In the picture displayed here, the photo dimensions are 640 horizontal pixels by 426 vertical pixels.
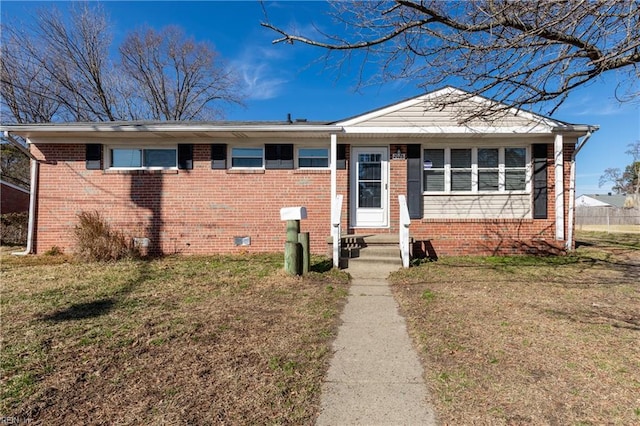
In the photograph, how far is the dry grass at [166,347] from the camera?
2.27 meters

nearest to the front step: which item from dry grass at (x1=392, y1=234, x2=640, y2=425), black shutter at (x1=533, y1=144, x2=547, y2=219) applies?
dry grass at (x1=392, y1=234, x2=640, y2=425)

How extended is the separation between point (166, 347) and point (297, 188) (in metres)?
5.63

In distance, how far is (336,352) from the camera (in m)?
3.21

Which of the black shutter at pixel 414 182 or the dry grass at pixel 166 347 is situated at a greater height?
the black shutter at pixel 414 182

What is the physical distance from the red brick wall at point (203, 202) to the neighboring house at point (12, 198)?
1299cm

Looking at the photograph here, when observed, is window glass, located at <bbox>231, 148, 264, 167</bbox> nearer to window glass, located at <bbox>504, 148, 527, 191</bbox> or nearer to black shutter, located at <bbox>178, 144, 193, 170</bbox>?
black shutter, located at <bbox>178, 144, 193, 170</bbox>

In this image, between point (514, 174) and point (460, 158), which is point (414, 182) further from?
point (514, 174)

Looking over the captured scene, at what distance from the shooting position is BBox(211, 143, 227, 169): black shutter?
329 inches

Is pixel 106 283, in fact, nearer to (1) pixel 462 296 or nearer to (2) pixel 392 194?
(1) pixel 462 296

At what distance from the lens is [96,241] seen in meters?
7.16

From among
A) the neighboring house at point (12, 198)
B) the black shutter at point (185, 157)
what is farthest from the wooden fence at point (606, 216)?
the neighboring house at point (12, 198)

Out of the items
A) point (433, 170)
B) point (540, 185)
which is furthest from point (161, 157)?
point (540, 185)

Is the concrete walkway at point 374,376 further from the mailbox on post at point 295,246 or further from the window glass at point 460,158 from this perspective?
the window glass at point 460,158

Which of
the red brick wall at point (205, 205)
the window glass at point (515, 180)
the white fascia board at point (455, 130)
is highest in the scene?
the white fascia board at point (455, 130)
